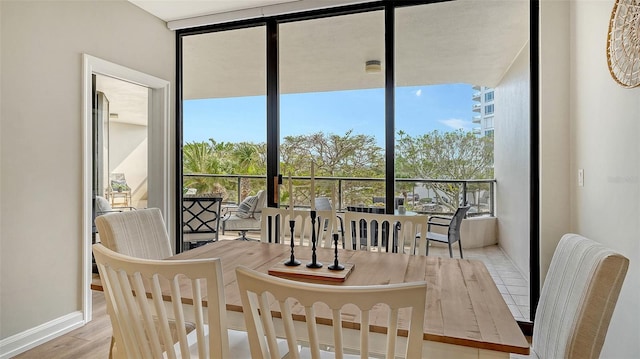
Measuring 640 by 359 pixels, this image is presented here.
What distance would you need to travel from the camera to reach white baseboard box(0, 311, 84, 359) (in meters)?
2.29

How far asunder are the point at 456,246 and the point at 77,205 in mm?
2923

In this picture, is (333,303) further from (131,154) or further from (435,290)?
(131,154)

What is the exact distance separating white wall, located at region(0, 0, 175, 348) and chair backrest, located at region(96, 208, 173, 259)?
3.14 ft

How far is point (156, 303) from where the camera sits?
3.40ft

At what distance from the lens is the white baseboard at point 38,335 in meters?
2.29

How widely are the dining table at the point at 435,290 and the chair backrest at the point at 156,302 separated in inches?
8.6

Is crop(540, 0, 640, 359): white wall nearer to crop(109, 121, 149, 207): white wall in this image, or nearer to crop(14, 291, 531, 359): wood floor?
crop(14, 291, 531, 359): wood floor

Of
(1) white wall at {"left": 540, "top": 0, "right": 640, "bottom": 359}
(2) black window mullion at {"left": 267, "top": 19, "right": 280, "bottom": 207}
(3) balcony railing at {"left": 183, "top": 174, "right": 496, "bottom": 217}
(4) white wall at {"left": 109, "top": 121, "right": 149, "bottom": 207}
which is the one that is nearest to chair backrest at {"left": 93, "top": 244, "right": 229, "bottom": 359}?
(1) white wall at {"left": 540, "top": 0, "right": 640, "bottom": 359}

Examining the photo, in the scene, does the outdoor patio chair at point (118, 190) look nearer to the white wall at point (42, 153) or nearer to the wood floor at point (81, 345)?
the white wall at point (42, 153)

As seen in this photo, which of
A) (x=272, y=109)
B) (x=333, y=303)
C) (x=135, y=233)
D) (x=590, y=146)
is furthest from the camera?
(x=272, y=109)

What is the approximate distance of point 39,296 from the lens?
2.51 metres

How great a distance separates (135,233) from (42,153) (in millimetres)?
1116

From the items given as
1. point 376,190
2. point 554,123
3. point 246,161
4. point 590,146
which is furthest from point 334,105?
point 590,146

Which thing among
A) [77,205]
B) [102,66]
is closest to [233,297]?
[77,205]
